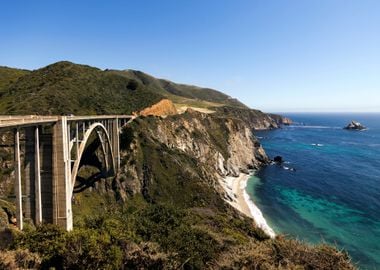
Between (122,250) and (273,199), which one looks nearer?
(122,250)

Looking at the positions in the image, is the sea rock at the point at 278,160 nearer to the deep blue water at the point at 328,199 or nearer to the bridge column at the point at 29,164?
the deep blue water at the point at 328,199

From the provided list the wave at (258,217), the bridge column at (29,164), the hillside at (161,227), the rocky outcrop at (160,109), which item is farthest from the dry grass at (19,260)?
the rocky outcrop at (160,109)

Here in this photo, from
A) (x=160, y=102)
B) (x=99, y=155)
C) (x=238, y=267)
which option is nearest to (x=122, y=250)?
(x=238, y=267)

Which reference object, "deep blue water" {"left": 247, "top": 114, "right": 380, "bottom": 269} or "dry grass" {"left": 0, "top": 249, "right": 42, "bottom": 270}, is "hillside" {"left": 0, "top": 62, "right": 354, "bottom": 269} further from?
"deep blue water" {"left": 247, "top": 114, "right": 380, "bottom": 269}

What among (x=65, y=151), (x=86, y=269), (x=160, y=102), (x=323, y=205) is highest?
(x=160, y=102)

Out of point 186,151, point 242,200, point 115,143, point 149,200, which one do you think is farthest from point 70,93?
point 242,200

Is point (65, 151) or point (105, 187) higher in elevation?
point (65, 151)

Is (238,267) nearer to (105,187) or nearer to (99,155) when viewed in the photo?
(105,187)

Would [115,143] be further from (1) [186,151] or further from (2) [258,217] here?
(2) [258,217]
